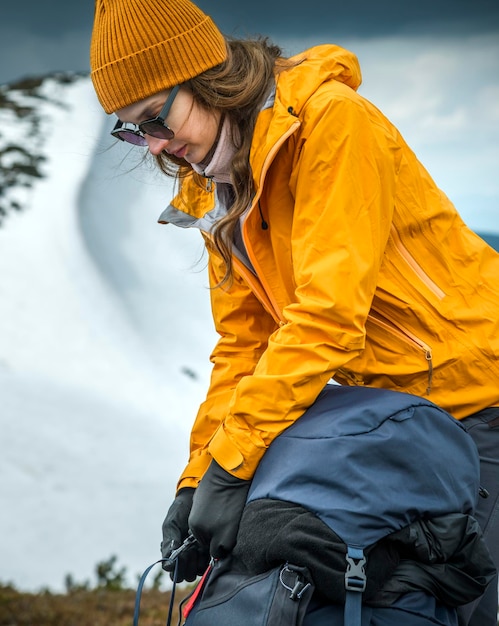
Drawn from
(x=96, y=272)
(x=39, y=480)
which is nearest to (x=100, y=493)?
(x=39, y=480)

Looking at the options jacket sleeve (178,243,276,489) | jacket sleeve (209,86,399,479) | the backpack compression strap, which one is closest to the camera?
the backpack compression strap

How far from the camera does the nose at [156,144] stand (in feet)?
5.54

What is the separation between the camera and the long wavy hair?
1645mm

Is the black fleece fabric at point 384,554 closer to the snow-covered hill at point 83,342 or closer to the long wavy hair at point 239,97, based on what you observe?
the long wavy hair at point 239,97

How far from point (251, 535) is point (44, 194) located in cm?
577

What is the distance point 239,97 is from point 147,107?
0.21m

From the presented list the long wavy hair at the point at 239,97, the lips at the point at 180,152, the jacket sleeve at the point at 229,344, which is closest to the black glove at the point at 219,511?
the jacket sleeve at the point at 229,344

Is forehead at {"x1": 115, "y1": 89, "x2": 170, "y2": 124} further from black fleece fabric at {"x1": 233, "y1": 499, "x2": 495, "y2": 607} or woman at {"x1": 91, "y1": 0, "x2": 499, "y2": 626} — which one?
black fleece fabric at {"x1": 233, "y1": 499, "x2": 495, "y2": 607}

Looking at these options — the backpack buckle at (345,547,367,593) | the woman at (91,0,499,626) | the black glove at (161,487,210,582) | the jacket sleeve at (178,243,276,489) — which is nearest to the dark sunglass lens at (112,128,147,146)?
the woman at (91,0,499,626)

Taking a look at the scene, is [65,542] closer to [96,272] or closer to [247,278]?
[96,272]

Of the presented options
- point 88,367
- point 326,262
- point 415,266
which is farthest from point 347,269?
point 88,367

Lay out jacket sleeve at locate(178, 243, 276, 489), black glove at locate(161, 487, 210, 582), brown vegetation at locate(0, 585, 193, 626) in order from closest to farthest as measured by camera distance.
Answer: black glove at locate(161, 487, 210, 582)
jacket sleeve at locate(178, 243, 276, 489)
brown vegetation at locate(0, 585, 193, 626)

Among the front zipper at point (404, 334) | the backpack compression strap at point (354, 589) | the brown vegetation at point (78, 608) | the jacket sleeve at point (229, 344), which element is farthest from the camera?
the brown vegetation at point (78, 608)

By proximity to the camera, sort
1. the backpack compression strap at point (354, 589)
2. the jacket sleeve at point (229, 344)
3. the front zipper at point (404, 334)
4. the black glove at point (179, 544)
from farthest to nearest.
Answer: the jacket sleeve at point (229, 344), the black glove at point (179, 544), the front zipper at point (404, 334), the backpack compression strap at point (354, 589)
